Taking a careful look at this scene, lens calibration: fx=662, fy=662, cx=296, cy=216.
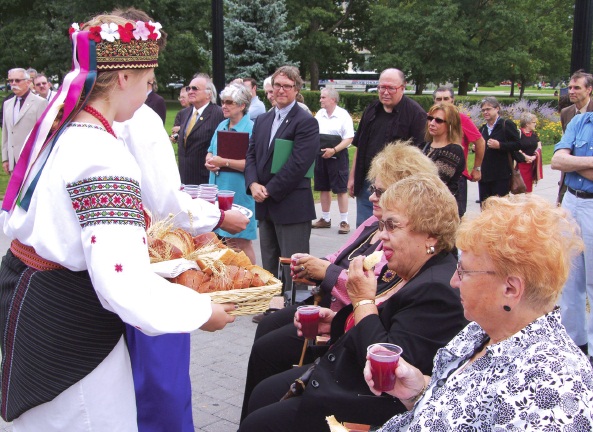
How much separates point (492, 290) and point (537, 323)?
178 millimetres

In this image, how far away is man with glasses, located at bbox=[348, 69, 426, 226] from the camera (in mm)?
6652

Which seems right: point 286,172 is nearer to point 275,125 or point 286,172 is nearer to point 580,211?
point 275,125

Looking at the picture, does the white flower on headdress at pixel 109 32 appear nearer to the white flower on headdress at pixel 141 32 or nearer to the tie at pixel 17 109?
the white flower on headdress at pixel 141 32

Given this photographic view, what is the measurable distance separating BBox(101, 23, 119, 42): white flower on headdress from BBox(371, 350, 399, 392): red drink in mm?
1393

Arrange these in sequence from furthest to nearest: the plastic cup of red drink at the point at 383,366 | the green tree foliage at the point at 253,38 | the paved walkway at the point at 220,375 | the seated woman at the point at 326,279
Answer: the green tree foliage at the point at 253,38, the paved walkway at the point at 220,375, the seated woman at the point at 326,279, the plastic cup of red drink at the point at 383,366

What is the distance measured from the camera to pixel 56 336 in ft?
7.22

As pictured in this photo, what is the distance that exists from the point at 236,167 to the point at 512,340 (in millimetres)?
4672

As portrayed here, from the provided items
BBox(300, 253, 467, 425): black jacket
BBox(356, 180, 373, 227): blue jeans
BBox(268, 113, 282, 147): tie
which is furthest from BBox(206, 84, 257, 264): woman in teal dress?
BBox(300, 253, 467, 425): black jacket

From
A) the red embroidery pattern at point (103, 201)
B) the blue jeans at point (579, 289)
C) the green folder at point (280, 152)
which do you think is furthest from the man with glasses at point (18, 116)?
the red embroidery pattern at point (103, 201)

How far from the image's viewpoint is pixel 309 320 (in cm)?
322

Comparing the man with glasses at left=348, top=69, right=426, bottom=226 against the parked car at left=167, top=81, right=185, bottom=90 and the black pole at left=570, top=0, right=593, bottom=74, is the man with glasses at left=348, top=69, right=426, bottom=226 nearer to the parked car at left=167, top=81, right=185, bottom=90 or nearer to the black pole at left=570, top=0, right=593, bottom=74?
the black pole at left=570, top=0, right=593, bottom=74

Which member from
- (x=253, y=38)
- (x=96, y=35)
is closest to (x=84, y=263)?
(x=96, y=35)

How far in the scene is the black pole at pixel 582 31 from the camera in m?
6.54

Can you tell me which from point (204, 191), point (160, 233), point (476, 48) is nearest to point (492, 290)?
point (160, 233)
